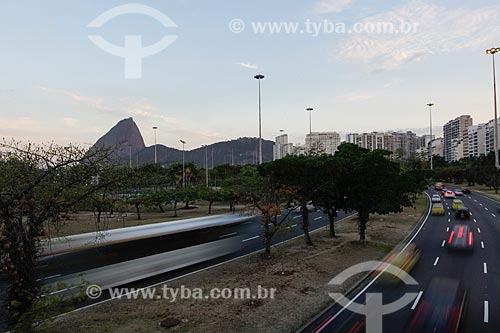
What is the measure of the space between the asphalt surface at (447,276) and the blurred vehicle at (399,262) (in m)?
0.38

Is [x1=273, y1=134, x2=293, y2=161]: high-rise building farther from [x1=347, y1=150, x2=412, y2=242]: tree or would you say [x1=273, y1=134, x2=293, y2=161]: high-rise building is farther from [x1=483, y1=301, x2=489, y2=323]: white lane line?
[x1=483, y1=301, x2=489, y2=323]: white lane line

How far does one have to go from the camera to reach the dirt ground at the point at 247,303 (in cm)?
1247

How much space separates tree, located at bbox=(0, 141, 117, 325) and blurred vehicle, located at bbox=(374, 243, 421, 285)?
46.1ft

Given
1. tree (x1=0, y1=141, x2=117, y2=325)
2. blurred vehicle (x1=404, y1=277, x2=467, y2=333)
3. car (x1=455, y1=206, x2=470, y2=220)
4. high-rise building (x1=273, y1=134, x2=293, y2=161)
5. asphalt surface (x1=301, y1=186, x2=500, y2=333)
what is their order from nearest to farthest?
1. tree (x1=0, y1=141, x2=117, y2=325)
2. blurred vehicle (x1=404, y1=277, x2=467, y2=333)
3. asphalt surface (x1=301, y1=186, x2=500, y2=333)
4. car (x1=455, y1=206, x2=470, y2=220)
5. high-rise building (x1=273, y1=134, x2=293, y2=161)

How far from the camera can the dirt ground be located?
12.5 meters

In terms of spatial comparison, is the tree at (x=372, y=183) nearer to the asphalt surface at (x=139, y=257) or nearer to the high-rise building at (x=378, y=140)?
the asphalt surface at (x=139, y=257)

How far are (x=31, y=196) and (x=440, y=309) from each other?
14395 millimetres

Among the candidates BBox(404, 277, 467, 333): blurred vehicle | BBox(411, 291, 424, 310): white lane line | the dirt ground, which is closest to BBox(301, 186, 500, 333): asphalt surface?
BBox(411, 291, 424, 310): white lane line

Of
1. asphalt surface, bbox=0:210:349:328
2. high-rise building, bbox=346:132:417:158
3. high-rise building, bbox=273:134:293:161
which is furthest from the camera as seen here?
high-rise building, bbox=346:132:417:158

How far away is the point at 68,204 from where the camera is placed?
10570 millimetres

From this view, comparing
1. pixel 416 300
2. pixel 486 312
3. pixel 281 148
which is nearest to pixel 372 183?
pixel 416 300

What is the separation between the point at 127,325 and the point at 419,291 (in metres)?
12.1

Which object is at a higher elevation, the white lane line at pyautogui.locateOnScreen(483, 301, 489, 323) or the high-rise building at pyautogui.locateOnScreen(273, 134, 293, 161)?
the high-rise building at pyautogui.locateOnScreen(273, 134, 293, 161)

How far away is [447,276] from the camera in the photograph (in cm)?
1861
